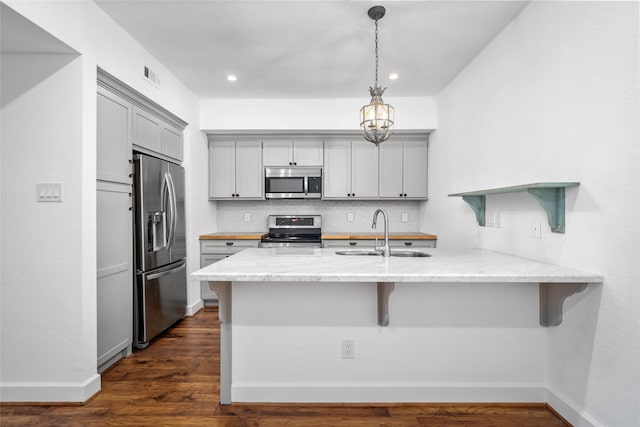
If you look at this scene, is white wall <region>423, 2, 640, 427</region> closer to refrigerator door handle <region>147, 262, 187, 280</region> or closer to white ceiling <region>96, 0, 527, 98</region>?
white ceiling <region>96, 0, 527, 98</region>

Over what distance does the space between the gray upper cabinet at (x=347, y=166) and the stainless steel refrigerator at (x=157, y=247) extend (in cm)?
184

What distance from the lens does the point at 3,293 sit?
2.06m

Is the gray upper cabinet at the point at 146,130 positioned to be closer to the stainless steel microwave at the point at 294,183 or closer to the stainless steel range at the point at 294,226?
the stainless steel microwave at the point at 294,183

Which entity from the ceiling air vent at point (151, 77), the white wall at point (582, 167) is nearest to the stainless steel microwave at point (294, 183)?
the ceiling air vent at point (151, 77)

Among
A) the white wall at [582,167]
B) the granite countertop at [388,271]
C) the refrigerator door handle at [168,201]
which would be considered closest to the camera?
the white wall at [582,167]

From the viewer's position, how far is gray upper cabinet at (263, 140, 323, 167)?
4.39 metres

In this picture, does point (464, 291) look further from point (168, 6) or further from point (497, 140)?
point (168, 6)

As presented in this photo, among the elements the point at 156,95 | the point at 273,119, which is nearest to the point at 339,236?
the point at 273,119

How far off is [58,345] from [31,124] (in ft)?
4.64

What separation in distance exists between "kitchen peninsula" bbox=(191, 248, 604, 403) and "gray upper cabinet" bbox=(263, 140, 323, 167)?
2.60 m

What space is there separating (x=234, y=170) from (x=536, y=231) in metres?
→ 3.50

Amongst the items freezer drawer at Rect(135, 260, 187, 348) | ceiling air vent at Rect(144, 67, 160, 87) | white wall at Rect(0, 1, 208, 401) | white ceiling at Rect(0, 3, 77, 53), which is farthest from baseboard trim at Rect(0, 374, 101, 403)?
ceiling air vent at Rect(144, 67, 160, 87)

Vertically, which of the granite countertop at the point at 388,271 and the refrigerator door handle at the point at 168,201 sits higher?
the refrigerator door handle at the point at 168,201

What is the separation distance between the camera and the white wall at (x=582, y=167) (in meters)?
1.49
